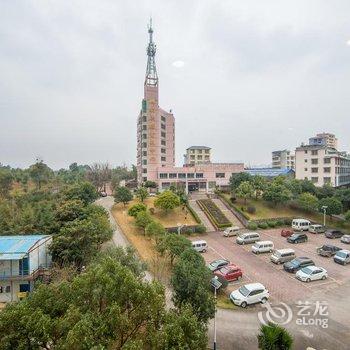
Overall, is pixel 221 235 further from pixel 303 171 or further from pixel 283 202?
pixel 303 171

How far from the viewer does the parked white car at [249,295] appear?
18422mm

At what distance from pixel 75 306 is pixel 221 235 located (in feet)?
87.7

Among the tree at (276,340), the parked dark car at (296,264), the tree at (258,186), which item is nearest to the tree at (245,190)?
the tree at (258,186)

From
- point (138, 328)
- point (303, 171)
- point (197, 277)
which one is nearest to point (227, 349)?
point (197, 277)

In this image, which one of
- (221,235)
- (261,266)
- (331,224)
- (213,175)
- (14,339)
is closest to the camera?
(14,339)

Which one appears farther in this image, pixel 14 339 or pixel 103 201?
pixel 103 201

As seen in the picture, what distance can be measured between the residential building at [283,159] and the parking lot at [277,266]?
2858 inches

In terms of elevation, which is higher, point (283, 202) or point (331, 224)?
point (283, 202)

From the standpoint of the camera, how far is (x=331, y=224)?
39312 millimetres

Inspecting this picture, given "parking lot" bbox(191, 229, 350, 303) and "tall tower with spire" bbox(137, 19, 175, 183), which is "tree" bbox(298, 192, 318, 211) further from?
"tall tower with spire" bbox(137, 19, 175, 183)

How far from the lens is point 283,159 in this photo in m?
104

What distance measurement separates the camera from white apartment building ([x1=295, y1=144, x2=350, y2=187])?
2191 inches

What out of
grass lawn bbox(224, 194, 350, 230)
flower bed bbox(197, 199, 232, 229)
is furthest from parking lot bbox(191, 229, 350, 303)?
grass lawn bbox(224, 194, 350, 230)

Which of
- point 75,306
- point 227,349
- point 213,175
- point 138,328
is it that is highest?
point 213,175
